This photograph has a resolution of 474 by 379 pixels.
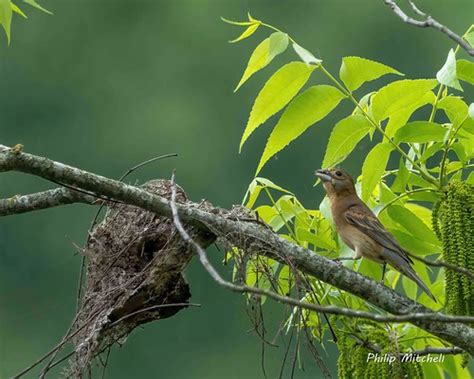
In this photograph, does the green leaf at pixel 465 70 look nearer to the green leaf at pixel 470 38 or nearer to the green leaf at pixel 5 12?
the green leaf at pixel 470 38

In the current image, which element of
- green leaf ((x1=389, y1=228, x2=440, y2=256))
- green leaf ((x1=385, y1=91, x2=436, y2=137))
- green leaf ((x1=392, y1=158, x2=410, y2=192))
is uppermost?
green leaf ((x1=385, y1=91, x2=436, y2=137))

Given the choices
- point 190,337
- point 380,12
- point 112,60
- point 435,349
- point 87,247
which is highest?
point 112,60

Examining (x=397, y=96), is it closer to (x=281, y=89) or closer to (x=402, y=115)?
(x=402, y=115)

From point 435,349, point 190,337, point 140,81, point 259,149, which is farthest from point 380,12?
point 435,349

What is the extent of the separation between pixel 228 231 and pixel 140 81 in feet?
109

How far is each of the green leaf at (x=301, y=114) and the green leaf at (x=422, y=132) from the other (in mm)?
316

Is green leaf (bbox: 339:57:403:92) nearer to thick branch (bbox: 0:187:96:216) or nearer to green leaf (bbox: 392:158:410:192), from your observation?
green leaf (bbox: 392:158:410:192)

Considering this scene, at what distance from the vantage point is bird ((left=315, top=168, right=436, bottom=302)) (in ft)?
20.6

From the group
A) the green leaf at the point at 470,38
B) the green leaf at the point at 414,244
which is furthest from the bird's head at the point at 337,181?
the green leaf at the point at 470,38

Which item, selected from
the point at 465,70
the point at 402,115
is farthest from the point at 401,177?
the point at 465,70

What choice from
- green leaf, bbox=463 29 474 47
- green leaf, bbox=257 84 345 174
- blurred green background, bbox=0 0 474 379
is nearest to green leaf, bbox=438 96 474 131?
green leaf, bbox=463 29 474 47

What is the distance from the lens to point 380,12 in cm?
3631

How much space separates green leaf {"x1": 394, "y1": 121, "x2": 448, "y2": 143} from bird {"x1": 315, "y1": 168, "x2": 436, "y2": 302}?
558 millimetres

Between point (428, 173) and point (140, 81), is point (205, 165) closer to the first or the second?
point (140, 81)
